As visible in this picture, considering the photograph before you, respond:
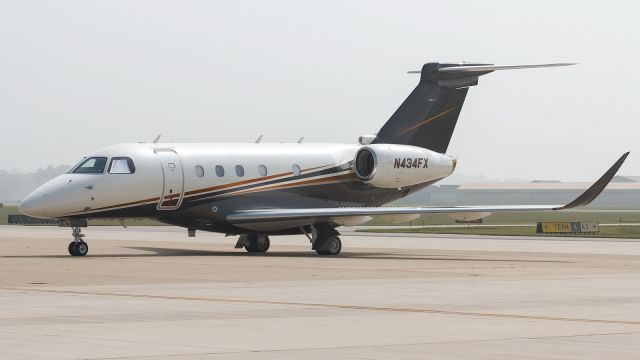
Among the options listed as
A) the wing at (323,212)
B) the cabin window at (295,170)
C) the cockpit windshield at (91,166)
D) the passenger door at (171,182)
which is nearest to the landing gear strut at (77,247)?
the cockpit windshield at (91,166)

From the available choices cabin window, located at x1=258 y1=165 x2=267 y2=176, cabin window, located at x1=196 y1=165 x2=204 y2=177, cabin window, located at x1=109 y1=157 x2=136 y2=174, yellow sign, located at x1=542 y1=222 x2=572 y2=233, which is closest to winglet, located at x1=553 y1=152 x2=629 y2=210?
cabin window, located at x1=258 y1=165 x2=267 y2=176

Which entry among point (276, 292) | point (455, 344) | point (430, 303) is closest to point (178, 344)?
point (455, 344)

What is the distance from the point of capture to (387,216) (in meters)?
40.5

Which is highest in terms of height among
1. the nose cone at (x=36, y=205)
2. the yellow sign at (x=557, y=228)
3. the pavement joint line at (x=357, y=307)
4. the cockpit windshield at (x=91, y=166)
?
the cockpit windshield at (x=91, y=166)

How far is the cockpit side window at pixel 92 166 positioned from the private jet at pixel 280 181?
3cm

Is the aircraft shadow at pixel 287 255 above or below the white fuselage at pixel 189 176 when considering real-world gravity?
below

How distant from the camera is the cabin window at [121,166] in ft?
128

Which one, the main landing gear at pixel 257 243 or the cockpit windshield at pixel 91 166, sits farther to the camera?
the main landing gear at pixel 257 243

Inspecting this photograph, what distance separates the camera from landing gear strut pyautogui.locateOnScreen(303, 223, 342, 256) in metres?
41.2

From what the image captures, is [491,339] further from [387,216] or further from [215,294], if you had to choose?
[387,216]

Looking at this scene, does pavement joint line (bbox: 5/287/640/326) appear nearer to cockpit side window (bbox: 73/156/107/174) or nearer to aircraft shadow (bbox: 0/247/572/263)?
cockpit side window (bbox: 73/156/107/174)

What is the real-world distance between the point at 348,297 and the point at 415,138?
75.6ft

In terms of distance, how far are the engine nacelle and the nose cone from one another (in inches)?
448

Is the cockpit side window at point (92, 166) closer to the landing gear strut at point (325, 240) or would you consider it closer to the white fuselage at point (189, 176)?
the white fuselage at point (189, 176)
